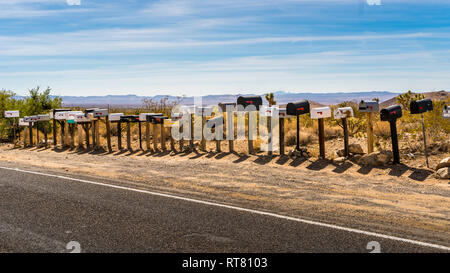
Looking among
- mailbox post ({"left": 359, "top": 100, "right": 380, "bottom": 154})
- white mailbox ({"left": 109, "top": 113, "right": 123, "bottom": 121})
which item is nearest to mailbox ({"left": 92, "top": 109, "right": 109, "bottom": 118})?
white mailbox ({"left": 109, "top": 113, "right": 123, "bottom": 121})

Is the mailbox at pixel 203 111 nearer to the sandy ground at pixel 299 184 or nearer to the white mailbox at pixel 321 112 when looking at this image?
the sandy ground at pixel 299 184

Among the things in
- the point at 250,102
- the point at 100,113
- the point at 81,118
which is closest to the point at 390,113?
the point at 250,102

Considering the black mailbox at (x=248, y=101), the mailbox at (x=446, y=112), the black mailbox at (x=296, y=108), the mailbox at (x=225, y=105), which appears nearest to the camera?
the mailbox at (x=446, y=112)

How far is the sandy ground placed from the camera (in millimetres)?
7074

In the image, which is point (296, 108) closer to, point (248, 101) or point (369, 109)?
point (248, 101)

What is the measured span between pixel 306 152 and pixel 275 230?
22.7ft

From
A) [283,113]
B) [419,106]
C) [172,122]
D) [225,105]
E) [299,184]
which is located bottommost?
[299,184]

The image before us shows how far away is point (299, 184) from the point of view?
979 cm

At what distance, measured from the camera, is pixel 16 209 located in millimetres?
7719

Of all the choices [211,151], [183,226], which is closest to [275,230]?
[183,226]

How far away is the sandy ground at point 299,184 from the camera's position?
7.07 meters

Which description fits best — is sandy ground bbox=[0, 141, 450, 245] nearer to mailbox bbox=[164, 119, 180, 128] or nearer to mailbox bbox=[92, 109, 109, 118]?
mailbox bbox=[164, 119, 180, 128]

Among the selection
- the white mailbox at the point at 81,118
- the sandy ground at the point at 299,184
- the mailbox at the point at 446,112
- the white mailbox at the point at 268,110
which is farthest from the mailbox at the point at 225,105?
the white mailbox at the point at 81,118

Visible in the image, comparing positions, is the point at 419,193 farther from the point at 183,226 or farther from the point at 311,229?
the point at 183,226
